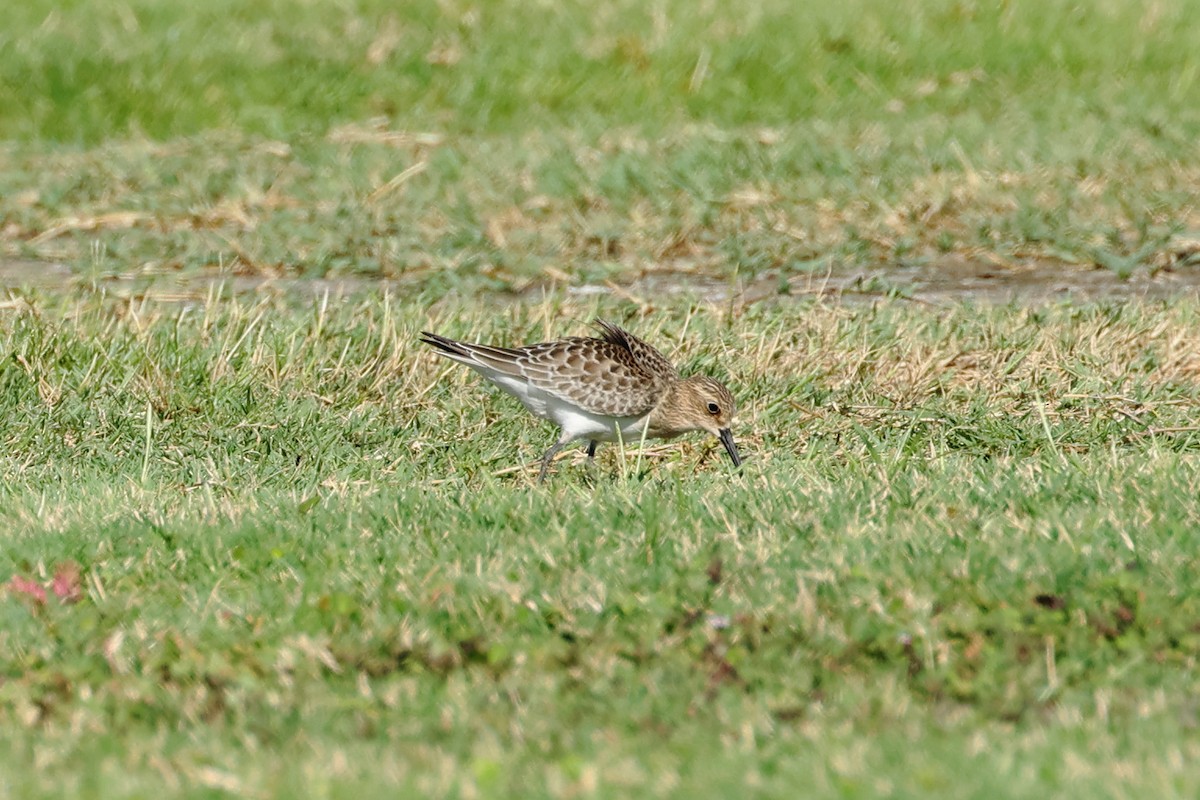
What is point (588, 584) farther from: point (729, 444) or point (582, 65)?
point (582, 65)

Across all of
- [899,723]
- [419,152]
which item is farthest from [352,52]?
[899,723]

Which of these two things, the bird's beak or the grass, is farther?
the grass

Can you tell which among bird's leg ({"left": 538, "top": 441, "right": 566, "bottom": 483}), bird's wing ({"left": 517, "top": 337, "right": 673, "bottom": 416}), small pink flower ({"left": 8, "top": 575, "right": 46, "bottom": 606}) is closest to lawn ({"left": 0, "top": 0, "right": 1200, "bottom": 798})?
small pink flower ({"left": 8, "top": 575, "right": 46, "bottom": 606})

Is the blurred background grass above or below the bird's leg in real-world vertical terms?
below

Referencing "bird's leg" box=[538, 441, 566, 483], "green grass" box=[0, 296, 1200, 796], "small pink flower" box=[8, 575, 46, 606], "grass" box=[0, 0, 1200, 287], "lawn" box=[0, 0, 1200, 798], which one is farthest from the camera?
"grass" box=[0, 0, 1200, 287]

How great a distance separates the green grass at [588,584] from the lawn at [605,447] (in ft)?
0.07

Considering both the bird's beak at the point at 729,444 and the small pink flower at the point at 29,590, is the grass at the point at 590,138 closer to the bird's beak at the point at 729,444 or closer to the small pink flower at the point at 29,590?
the bird's beak at the point at 729,444

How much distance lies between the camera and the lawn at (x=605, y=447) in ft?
14.9

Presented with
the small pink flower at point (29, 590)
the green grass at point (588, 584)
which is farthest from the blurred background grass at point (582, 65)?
the small pink flower at point (29, 590)

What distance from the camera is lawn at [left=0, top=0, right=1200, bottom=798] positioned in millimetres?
4535

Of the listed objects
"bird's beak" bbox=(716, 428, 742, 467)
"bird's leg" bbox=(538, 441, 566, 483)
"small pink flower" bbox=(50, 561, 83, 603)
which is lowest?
"bird's leg" bbox=(538, 441, 566, 483)

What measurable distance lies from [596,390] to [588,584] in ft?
7.91

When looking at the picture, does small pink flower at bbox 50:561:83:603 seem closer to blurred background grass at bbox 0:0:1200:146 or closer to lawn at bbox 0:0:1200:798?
lawn at bbox 0:0:1200:798

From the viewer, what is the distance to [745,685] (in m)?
4.76
